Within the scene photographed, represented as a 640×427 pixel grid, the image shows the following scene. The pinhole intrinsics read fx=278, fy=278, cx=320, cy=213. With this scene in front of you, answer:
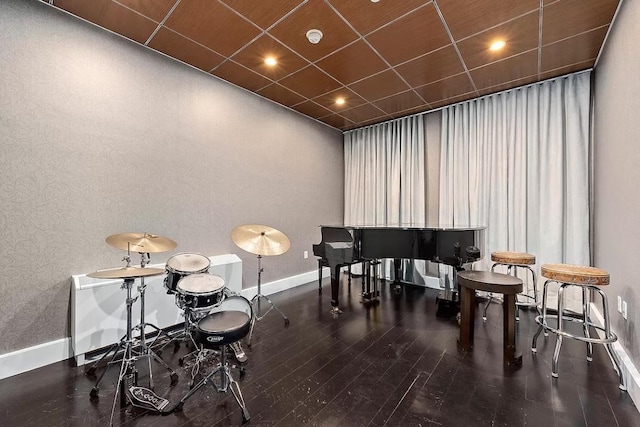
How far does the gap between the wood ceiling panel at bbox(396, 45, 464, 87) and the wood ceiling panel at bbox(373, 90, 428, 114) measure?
365 millimetres

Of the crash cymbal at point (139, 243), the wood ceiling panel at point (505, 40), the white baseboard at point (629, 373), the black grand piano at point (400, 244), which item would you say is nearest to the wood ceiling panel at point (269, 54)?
the wood ceiling panel at point (505, 40)

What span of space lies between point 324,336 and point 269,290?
148cm

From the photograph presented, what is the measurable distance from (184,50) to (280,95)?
130cm

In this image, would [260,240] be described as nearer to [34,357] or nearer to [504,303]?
[34,357]

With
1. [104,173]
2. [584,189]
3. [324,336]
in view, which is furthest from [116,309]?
[584,189]

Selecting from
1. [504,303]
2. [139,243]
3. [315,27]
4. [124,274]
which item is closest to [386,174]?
[315,27]

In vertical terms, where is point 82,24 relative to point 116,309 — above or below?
above

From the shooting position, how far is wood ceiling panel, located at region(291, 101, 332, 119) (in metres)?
4.08

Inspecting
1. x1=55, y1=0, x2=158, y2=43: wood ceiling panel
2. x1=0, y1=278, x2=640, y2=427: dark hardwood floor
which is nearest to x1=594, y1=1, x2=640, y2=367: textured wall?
x1=0, y1=278, x2=640, y2=427: dark hardwood floor

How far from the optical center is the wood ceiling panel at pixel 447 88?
335cm

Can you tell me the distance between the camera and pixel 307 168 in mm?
4566

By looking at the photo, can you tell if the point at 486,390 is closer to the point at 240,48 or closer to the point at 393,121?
the point at 240,48

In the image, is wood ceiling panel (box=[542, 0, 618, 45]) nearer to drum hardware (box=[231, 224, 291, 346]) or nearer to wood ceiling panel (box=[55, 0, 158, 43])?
drum hardware (box=[231, 224, 291, 346])

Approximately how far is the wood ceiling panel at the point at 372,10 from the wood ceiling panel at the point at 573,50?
61.8 inches
